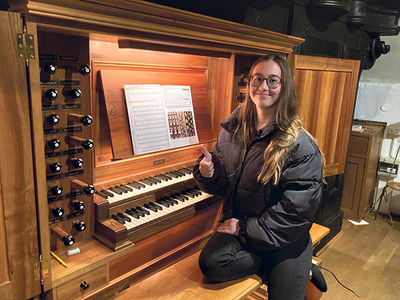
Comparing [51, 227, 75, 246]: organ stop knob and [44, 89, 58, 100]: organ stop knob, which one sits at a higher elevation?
[44, 89, 58, 100]: organ stop knob

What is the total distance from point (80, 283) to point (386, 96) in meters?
4.71

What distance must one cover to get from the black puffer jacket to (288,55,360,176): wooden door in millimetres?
891

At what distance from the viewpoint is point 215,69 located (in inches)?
99.7

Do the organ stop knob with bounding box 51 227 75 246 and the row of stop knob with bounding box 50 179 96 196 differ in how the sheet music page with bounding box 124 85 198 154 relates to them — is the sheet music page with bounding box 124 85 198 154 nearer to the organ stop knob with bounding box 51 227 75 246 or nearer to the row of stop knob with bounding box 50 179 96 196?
the row of stop knob with bounding box 50 179 96 196

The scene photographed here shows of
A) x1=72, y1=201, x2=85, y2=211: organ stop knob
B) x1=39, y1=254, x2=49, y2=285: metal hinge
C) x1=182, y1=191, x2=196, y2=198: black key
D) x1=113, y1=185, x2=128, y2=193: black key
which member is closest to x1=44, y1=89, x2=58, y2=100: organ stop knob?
x1=72, y1=201, x2=85, y2=211: organ stop knob

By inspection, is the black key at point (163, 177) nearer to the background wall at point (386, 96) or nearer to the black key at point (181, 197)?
the black key at point (181, 197)

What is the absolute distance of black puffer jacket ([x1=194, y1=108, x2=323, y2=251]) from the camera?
1739 mm

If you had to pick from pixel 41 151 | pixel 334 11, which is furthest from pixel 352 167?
pixel 41 151

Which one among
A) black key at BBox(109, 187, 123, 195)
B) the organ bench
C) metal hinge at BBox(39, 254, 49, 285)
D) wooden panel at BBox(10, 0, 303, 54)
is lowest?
the organ bench

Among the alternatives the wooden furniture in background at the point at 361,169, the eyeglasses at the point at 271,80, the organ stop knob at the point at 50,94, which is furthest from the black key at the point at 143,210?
the wooden furniture in background at the point at 361,169

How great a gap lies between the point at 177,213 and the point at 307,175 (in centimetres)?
77

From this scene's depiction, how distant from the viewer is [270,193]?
185 centimetres

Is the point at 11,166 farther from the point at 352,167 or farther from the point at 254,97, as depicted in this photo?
the point at 352,167

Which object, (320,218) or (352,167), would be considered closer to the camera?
(320,218)
